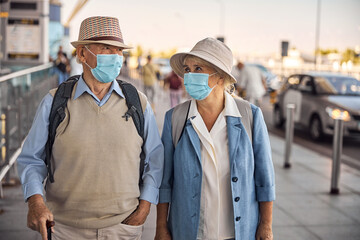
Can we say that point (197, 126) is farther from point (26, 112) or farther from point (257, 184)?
point (26, 112)

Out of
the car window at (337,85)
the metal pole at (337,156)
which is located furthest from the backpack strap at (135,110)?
the car window at (337,85)

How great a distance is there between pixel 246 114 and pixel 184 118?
33 cm

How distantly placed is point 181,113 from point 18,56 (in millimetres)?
14161

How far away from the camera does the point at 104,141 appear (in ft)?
9.01

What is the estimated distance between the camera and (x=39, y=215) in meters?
2.60

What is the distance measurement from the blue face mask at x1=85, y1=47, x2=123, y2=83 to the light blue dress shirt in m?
0.07

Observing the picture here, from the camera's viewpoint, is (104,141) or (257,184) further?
(257,184)

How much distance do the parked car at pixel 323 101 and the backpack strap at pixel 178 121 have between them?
9.95 meters

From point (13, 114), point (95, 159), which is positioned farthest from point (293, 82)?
point (95, 159)

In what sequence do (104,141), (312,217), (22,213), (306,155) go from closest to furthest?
1. (104,141)
2. (22,213)
3. (312,217)
4. (306,155)

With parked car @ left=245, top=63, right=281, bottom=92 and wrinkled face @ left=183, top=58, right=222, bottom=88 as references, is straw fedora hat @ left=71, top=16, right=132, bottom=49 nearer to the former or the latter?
wrinkled face @ left=183, top=58, right=222, bottom=88

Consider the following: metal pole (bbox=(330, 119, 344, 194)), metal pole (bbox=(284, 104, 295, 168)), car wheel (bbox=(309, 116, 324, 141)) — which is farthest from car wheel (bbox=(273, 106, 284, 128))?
metal pole (bbox=(330, 119, 344, 194))

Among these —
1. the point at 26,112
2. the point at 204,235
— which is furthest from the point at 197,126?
the point at 26,112

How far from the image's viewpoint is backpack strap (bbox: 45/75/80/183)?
9.00ft
